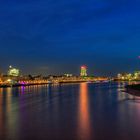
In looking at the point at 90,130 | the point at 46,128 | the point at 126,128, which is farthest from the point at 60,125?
the point at 126,128

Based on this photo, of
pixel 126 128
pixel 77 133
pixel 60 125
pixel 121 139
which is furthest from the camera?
pixel 60 125

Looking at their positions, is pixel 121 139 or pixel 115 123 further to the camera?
pixel 115 123

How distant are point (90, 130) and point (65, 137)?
215 cm

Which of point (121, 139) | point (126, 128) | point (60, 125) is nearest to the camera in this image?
point (121, 139)

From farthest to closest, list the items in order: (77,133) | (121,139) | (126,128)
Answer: (126,128), (77,133), (121,139)

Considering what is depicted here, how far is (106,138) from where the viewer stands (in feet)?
43.1

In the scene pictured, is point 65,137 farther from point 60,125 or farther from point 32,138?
point 60,125

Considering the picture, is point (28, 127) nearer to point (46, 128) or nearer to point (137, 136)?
point (46, 128)

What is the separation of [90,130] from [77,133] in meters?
1.07

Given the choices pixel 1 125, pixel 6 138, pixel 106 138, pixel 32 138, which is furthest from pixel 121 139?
pixel 1 125

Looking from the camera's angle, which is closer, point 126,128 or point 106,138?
point 106,138

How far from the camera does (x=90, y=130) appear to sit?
1523 cm

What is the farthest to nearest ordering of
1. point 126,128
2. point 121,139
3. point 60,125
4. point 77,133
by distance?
point 60,125
point 126,128
point 77,133
point 121,139

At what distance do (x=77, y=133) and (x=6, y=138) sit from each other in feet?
10.4
